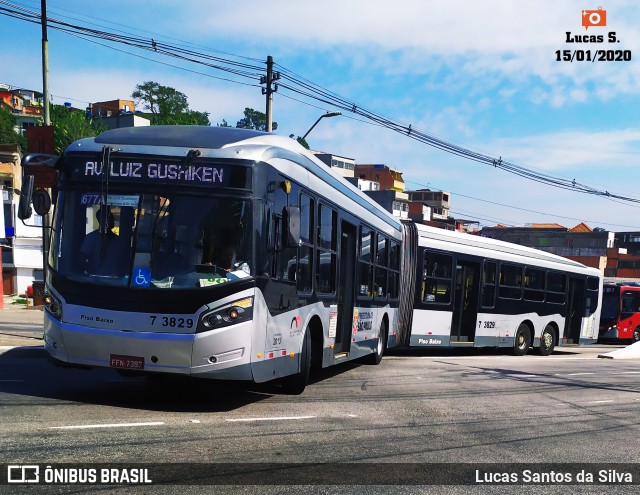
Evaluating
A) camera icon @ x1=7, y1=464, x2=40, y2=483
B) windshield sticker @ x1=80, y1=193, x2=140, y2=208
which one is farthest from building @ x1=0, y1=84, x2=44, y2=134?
camera icon @ x1=7, y1=464, x2=40, y2=483

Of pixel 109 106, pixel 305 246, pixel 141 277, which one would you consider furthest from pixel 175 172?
pixel 109 106

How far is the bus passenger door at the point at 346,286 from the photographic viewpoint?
40.6 feet

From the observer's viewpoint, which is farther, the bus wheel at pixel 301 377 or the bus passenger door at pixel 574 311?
the bus passenger door at pixel 574 311

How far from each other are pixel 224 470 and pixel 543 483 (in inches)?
111

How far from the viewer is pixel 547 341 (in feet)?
79.5

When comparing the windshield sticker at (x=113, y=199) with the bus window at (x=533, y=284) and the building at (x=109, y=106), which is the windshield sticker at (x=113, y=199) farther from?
the building at (x=109, y=106)

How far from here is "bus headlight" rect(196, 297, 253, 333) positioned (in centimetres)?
797

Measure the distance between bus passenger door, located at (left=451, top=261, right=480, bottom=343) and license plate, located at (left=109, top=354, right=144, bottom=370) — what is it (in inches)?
545

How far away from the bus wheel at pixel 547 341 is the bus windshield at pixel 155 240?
58.9 feet

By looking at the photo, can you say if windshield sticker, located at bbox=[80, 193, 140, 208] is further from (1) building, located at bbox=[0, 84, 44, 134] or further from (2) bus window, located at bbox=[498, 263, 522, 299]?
(1) building, located at bbox=[0, 84, 44, 134]

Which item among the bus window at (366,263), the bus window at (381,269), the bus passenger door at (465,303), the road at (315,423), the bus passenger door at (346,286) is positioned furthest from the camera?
the bus passenger door at (465,303)

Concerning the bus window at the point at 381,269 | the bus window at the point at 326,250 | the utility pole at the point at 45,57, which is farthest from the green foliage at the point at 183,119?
the bus window at the point at 326,250

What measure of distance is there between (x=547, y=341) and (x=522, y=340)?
1575 mm

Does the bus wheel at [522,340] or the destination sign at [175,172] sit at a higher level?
the destination sign at [175,172]
